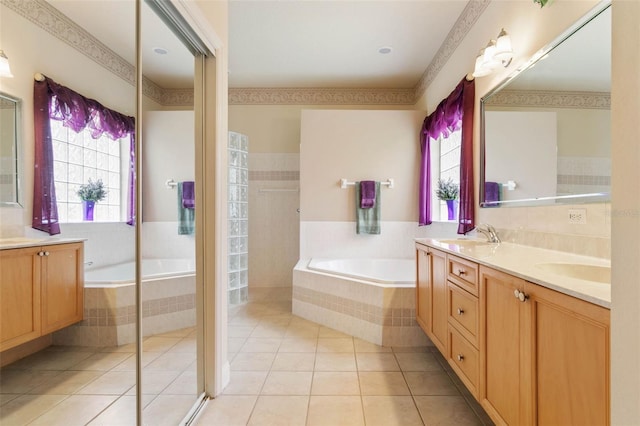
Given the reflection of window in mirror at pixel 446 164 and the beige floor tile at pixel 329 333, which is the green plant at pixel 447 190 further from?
the beige floor tile at pixel 329 333

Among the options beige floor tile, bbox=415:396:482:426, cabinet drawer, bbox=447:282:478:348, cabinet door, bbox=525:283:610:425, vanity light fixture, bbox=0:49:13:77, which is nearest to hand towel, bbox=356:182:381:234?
cabinet drawer, bbox=447:282:478:348

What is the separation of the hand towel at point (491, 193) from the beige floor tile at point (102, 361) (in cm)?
219

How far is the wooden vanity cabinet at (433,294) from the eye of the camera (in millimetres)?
1696

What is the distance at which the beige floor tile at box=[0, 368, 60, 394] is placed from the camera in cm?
67

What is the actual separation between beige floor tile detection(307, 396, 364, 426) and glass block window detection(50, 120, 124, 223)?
1.30m

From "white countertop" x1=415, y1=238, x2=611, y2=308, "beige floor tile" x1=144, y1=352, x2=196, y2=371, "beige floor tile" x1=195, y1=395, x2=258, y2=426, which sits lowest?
"beige floor tile" x1=195, y1=395, x2=258, y2=426

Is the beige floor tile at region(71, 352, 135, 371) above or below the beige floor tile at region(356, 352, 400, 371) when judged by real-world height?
above

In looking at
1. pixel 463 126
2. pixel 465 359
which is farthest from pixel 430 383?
pixel 463 126

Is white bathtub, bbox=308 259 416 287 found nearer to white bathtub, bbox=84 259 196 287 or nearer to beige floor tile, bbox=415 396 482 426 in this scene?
beige floor tile, bbox=415 396 482 426

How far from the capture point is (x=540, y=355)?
3.04 ft

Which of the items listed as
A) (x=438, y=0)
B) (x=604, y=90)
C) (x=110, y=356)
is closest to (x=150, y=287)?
(x=110, y=356)

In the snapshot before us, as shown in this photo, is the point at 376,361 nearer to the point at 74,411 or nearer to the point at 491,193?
the point at 491,193

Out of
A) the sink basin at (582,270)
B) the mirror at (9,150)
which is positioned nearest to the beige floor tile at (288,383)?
the sink basin at (582,270)

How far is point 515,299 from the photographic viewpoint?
104cm
